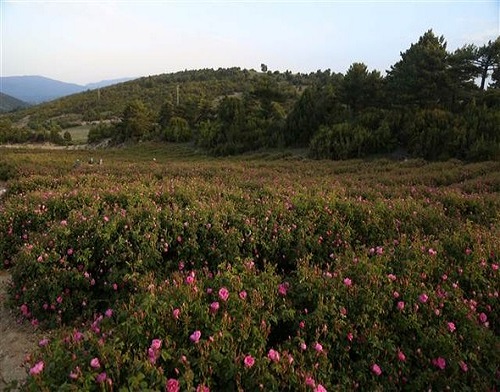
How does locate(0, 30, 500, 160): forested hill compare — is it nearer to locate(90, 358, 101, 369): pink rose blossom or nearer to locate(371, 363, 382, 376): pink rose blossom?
locate(371, 363, 382, 376): pink rose blossom

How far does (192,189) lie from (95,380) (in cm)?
603

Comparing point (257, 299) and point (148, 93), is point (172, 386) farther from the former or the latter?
point (148, 93)

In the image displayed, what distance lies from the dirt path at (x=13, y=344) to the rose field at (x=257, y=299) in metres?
0.17

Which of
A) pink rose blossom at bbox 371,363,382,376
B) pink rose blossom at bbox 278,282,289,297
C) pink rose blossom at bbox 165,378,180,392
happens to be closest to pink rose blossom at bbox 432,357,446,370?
pink rose blossom at bbox 371,363,382,376

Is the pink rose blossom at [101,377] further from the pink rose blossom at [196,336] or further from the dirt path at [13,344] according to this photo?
the dirt path at [13,344]

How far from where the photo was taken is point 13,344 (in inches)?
192

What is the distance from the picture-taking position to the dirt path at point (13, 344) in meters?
4.30

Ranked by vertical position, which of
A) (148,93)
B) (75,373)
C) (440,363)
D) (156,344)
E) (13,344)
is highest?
(148,93)

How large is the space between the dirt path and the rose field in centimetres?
17

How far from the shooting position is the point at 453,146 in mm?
26906

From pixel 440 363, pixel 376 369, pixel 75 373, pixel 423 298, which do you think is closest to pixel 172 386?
pixel 75 373

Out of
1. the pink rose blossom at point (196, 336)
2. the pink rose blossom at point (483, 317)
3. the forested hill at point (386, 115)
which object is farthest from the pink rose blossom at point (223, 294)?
the forested hill at point (386, 115)

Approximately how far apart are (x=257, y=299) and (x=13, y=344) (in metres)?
3.35

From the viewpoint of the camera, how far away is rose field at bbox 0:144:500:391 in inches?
110
